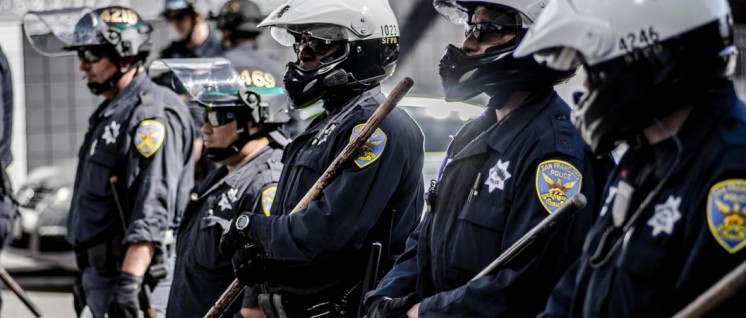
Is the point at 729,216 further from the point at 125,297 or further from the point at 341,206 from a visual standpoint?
the point at 125,297

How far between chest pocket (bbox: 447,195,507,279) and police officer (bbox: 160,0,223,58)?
18.6ft

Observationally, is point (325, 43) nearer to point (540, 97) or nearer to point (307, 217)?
point (307, 217)

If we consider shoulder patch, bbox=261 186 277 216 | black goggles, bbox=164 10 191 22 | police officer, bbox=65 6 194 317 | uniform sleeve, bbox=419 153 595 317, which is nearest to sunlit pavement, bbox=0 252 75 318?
black goggles, bbox=164 10 191 22

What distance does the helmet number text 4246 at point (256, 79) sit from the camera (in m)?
5.79

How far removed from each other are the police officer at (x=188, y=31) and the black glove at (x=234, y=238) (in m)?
4.53

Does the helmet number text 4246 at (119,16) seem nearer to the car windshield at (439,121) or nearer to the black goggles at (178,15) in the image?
the black goggles at (178,15)

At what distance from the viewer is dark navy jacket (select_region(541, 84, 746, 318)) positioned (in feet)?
8.08

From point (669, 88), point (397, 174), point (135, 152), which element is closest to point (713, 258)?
point (669, 88)

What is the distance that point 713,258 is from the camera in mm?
2475

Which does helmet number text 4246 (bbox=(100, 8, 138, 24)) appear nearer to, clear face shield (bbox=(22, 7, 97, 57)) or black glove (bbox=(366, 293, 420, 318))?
clear face shield (bbox=(22, 7, 97, 57))

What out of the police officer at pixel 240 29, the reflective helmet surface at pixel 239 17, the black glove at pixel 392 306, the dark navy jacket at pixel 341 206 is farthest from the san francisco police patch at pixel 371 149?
the reflective helmet surface at pixel 239 17

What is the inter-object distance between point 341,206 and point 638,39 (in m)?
1.69

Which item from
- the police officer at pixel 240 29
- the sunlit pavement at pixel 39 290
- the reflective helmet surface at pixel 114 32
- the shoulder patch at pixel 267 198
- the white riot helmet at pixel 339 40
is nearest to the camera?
the white riot helmet at pixel 339 40

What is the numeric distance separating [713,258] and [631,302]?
8.5 inches
